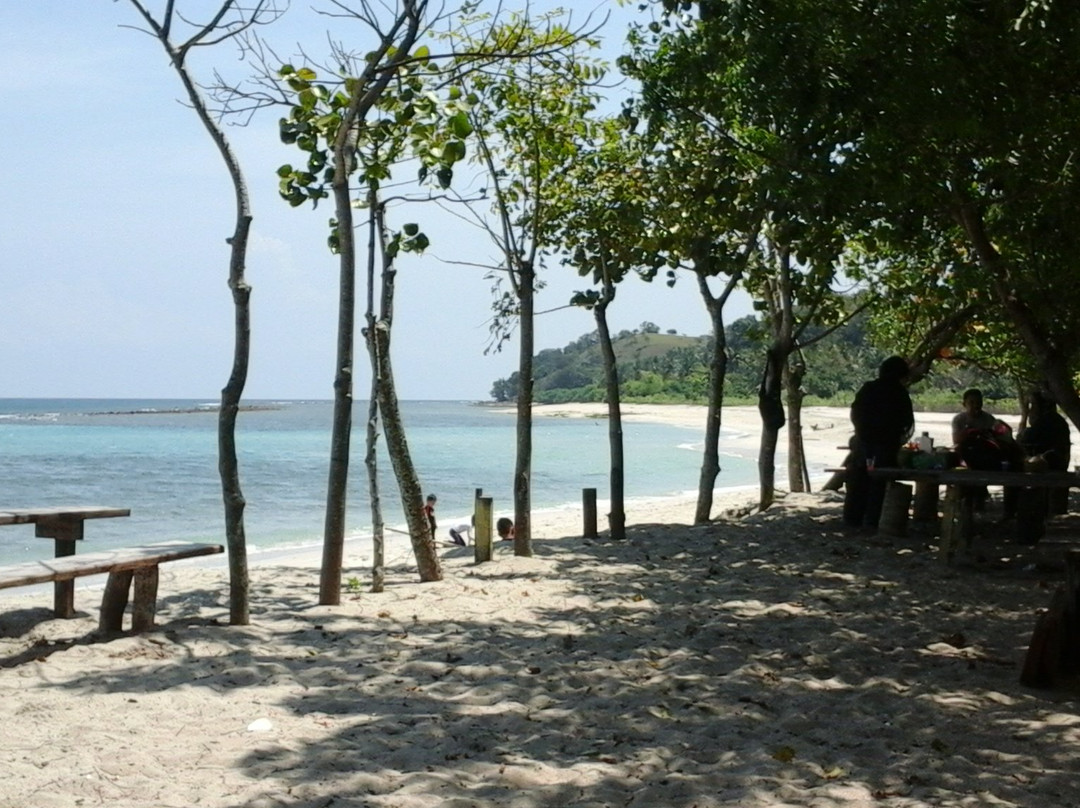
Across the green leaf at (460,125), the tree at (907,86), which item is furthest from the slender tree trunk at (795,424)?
the green leaf at (460,125)

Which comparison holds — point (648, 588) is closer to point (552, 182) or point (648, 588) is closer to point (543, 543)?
point (543, 543)

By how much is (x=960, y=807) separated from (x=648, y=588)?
5043 mm

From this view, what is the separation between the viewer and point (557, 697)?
5.81 m

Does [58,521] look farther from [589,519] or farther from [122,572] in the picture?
[589,519]

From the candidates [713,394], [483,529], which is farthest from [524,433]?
[713,394]

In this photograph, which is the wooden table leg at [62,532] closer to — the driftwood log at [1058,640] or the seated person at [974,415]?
the driftwood log at [1058,640]

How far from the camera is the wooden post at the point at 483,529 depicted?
36.7ft

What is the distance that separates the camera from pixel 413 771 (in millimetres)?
4598

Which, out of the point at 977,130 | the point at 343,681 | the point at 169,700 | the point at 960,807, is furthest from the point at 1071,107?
the point at 169,700

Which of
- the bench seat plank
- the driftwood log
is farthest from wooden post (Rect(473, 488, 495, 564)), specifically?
the driftwood log

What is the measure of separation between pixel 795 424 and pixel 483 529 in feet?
28.8

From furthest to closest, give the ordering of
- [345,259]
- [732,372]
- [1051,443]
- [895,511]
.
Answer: [732,372] < [1051,443] < [895,511] < [345,259]

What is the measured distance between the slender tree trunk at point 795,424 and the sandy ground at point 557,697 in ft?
28.4

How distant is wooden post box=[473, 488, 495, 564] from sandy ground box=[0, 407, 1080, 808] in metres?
1.61
